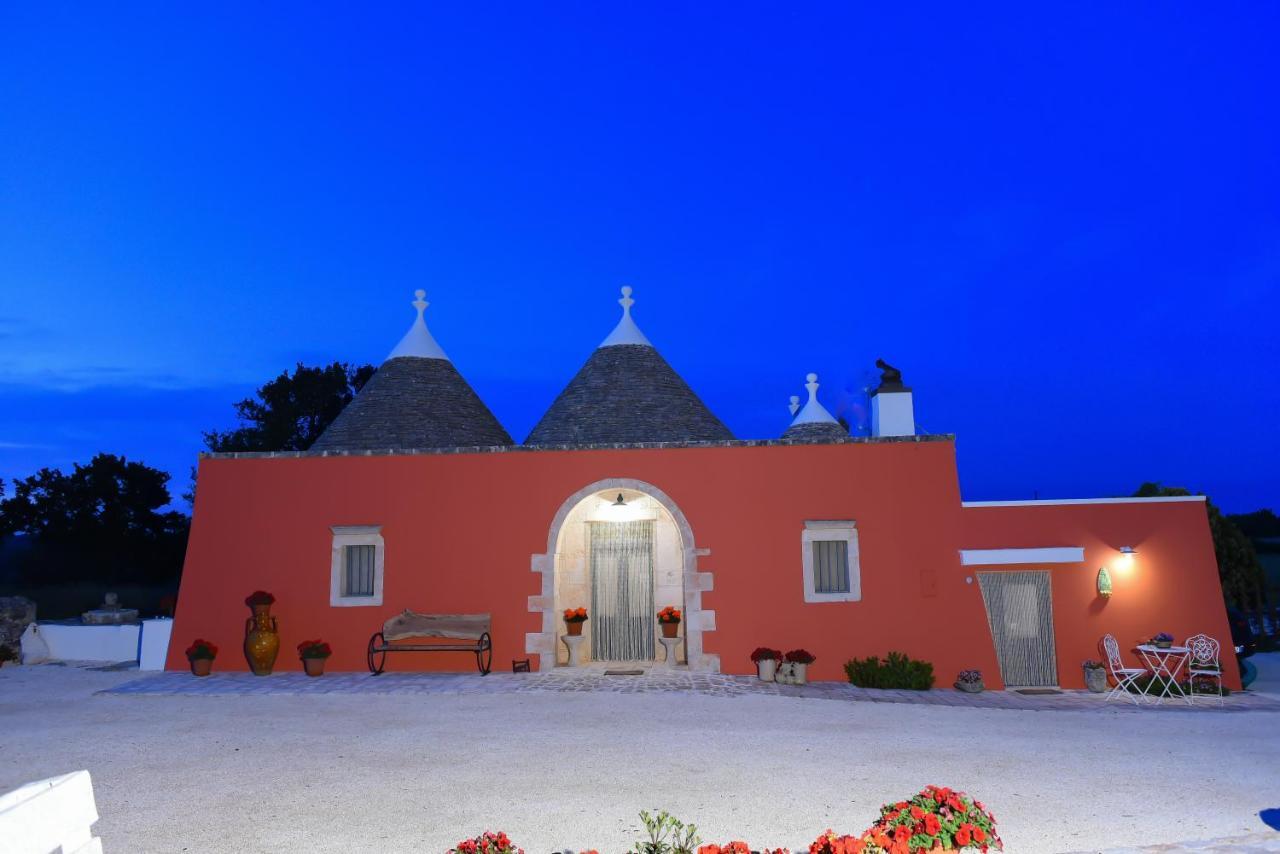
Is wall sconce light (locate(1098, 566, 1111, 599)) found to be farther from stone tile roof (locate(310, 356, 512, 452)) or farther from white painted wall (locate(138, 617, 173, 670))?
white painted wall (locate(138, 617, 173, 670))

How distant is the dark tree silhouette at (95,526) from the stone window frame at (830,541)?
23948 mm

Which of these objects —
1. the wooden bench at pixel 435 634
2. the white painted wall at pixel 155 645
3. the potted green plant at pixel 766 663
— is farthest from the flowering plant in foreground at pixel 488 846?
the white painted wall at pixel 155 645

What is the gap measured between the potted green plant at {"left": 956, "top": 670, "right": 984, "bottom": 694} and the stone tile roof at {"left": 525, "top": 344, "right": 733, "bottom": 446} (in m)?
5.77

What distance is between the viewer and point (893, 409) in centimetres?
1265

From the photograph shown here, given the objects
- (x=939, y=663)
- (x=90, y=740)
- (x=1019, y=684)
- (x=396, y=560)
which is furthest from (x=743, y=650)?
(x=90, y=740)

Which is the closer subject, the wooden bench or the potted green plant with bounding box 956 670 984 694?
the potted green plant with bounding box 956 670 984 694

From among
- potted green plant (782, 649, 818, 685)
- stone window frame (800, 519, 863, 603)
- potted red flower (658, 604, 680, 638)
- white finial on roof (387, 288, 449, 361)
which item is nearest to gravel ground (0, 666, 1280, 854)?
potted green plant (782, 649, 818, 685)

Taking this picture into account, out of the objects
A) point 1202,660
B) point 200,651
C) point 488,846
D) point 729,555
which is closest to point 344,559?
point 200,651

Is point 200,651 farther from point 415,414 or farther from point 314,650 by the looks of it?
point 415,414

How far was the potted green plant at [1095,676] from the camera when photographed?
10.3 metres

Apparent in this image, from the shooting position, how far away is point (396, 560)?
37.2ft

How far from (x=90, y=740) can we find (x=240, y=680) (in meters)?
3.42

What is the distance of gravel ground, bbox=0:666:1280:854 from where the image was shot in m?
4.73

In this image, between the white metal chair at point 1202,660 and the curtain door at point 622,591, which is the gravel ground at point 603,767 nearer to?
the white metal chair at point 1202,660
